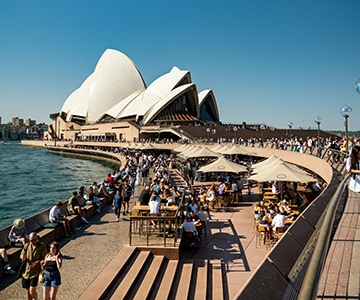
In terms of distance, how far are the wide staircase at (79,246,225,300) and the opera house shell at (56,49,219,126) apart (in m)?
48.9

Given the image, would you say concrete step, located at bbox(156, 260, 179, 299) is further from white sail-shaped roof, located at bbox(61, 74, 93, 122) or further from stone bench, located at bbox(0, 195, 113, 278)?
white sail-shaped roof, located at bbox(61, 74, 93, 122)

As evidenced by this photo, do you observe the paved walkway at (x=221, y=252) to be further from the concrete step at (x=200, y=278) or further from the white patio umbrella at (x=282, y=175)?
the white patio umbrella at (x=282, y=175)

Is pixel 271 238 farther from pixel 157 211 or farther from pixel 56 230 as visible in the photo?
pixel 56 230

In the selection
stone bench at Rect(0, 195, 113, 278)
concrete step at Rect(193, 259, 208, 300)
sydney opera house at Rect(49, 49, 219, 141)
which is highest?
sydney opera house at Rect(49, 49, 219, 141)

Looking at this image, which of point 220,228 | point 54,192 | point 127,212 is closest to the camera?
point 220,228

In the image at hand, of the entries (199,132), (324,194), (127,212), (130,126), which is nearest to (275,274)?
(324,194)

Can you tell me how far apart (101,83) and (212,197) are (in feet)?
224

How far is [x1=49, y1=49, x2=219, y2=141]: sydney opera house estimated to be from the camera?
56906mm

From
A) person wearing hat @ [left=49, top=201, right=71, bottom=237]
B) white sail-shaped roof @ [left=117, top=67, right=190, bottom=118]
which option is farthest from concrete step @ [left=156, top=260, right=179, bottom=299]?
white sail-shaped roof @ [left=117, top=67, right=190, bottom=118]

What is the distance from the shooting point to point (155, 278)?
19.1 ft

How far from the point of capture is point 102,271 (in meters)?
5.76

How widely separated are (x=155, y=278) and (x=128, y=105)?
63516 millimetres

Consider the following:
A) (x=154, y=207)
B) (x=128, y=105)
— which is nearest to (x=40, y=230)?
→ (x=154, y=207)

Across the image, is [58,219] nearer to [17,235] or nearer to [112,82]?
[17,235]
